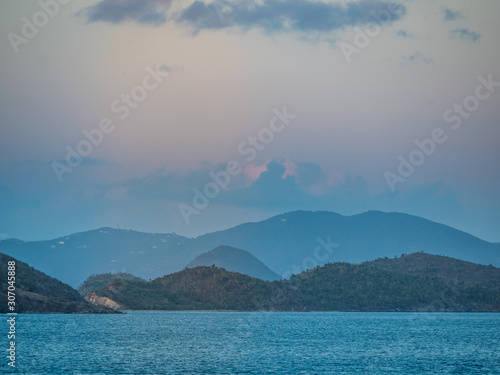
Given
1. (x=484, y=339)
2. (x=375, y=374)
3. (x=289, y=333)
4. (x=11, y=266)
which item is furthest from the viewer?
(x=11, y=266)

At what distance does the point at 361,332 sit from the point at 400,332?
33.5ft

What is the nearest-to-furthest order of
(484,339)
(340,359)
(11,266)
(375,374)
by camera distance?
(375,374) < (340,359) < (484,339) < (11,266)

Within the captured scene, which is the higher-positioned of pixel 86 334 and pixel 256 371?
pixel 86 334

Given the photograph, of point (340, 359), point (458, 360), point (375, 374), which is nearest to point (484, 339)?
point (458, 360)

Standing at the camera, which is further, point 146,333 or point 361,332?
point 361,332

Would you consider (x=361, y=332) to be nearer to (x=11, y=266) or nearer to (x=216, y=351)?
(x=216, y=351)

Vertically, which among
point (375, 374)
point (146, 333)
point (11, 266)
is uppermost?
point (11, 266)

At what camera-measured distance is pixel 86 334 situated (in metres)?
141

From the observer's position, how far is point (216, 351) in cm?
10862

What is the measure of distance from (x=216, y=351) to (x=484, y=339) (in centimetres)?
6454

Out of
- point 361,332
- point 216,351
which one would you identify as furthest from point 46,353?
point 361,332

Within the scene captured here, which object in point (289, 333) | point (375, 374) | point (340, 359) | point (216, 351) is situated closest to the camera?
point (375, 374)

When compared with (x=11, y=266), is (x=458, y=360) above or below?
below

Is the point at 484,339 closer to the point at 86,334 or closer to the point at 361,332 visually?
the point at 361,332
